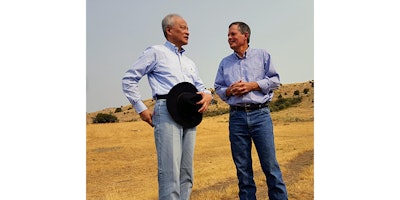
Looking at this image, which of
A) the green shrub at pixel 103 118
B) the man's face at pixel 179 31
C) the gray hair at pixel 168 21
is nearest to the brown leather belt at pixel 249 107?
the man's face at pixel 179 31

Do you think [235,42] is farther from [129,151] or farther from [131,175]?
[129,151]

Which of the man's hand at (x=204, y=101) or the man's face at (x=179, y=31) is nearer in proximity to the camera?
the man's face at (x=179, y=31)

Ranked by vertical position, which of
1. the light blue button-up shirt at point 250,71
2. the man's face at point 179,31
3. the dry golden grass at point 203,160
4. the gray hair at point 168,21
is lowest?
the dry golden grass at point 203,160

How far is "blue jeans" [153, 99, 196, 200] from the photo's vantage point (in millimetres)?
2822

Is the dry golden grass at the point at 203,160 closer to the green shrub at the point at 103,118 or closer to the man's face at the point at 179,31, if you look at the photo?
the green shrub at the point at 103,118

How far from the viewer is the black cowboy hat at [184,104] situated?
2895 millimetres

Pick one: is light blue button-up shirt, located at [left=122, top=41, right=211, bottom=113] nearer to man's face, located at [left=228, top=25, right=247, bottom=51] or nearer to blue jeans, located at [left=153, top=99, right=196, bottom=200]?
blue jeans, located at [left=153, top=99, right=196, bottom=200]

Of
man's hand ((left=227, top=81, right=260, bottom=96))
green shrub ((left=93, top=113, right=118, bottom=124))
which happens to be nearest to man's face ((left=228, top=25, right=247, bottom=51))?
man's hand ((left=227, top=81, right=260, bottom=96))

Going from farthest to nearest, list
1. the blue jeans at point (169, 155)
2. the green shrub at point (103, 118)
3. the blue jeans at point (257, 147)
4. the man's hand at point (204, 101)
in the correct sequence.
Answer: the green shrub at point (103, 118), the blue jeans at point (257, 147), the man's hand at point (204, 101), the blue jeans at point (169, 155)

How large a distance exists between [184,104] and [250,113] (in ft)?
1.88

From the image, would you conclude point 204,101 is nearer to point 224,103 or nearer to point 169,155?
point 169,155

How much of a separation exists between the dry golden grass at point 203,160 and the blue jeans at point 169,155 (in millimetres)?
1287

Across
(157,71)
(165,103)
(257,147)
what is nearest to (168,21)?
(157,71)

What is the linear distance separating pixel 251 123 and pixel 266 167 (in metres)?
0.36
